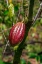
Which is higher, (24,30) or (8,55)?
(24,30)

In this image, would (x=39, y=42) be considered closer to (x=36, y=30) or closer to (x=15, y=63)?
(x=36, y=30)

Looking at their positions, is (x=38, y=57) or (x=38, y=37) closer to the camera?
(x=38, y=57)

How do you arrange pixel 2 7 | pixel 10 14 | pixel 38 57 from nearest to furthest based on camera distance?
1. pixel 38 57
2. pixel 10 14
3. pixel 2 7

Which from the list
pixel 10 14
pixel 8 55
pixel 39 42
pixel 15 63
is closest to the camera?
pixel 15 63

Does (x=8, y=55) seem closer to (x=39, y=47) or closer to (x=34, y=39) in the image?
(x=39, y=47)

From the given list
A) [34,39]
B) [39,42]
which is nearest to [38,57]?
[39,42]

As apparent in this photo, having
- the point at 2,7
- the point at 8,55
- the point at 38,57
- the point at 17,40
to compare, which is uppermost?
the point at 17,40
